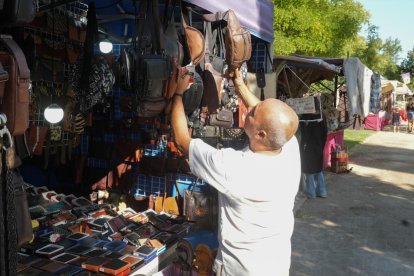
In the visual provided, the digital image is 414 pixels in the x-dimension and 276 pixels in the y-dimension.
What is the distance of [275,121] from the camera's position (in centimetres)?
188

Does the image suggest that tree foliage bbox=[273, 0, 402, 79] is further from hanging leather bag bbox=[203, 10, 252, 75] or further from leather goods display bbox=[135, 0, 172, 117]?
leather goods display bbox=[135, 0, 172, 117]

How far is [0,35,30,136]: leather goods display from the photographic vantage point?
1.29 m

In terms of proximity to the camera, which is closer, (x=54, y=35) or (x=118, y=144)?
(x=54, y=35)

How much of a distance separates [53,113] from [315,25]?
11.7 meters

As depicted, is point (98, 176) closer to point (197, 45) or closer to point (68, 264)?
point (68, 264)

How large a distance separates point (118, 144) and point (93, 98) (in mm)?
1677

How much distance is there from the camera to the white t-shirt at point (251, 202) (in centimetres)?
194

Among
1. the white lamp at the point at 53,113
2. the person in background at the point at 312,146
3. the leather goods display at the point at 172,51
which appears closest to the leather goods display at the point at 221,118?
the leather goods display at the point at 172,51

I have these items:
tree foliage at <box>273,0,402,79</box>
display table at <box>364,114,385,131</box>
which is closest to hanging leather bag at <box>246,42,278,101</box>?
tree foliage at <box>273,0,402,79</box>

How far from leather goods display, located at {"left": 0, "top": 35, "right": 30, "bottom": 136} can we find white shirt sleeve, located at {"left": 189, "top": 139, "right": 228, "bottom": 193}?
2.90ft

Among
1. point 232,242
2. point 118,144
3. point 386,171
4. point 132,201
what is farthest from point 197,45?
point 386,171

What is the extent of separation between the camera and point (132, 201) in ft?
17.0

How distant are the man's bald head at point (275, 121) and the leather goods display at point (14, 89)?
1.09 meters

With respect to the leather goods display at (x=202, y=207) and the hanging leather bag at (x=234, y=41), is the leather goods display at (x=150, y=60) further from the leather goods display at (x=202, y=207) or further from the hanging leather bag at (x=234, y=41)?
the leather goods display at (x=202, y=207)
